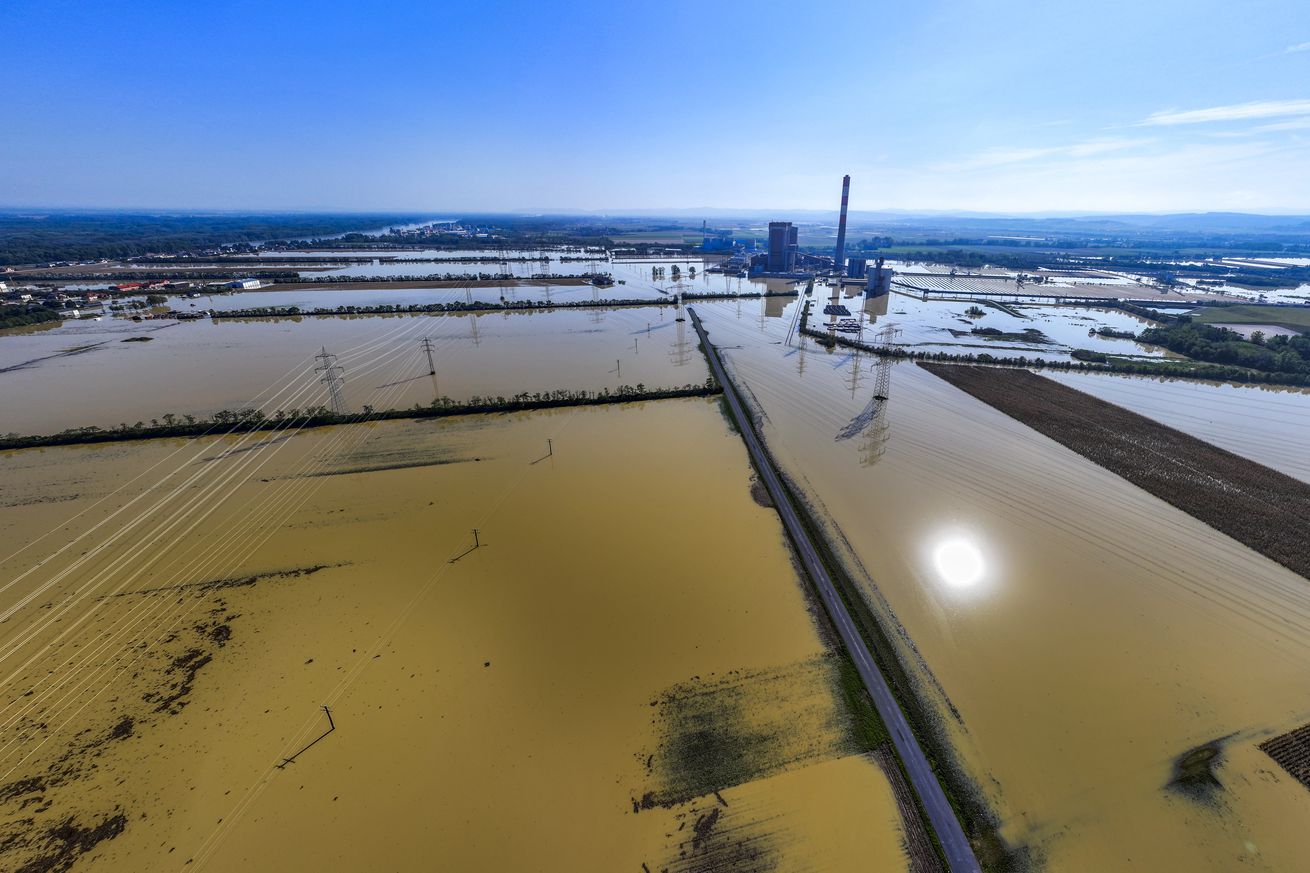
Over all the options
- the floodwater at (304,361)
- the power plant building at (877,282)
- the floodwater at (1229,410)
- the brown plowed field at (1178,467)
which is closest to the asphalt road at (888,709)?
the brown plowed field at (1178,467)

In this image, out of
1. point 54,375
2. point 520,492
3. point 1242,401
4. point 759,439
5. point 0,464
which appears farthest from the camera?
point 54,375

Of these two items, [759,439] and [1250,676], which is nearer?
[1250,676]

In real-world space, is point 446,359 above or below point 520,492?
above

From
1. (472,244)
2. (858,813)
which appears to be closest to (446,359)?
(858,813)

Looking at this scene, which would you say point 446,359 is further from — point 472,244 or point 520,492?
point 472,244

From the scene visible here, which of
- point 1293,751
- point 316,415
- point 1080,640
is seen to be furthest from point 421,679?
point 1293,751

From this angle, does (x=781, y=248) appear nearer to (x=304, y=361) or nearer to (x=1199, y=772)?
(x=304, y=361)
